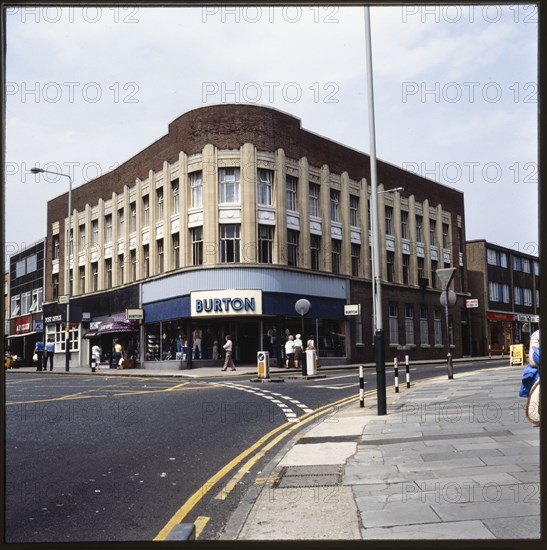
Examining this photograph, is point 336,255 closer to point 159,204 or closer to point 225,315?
point 225,315

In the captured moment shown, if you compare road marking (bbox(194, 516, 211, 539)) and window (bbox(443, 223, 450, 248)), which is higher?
window (bbox(443, 223, 450, 248))

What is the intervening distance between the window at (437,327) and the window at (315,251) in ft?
46.5

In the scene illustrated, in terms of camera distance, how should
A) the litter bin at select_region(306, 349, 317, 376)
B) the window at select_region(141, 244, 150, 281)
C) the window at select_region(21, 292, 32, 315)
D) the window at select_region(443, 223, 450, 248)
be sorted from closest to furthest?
the litter bin at select_region(306, 349, 317, 376) → the window at select_region(141, 244, 150, 281) → the window at select_region(21, 292, 32, 315) → the window at select_region(443, 223, 450, 248)

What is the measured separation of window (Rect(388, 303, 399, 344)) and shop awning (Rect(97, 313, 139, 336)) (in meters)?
17.2

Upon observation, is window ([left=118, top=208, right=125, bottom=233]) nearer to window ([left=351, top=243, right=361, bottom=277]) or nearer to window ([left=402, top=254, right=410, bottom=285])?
window ([left=351, top=243, right=361, bottom=277])

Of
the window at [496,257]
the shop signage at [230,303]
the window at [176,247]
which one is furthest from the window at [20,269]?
the window at [496,257]

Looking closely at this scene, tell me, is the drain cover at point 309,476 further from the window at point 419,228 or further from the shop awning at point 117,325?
the window at point 419,228

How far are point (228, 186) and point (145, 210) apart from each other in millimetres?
7822

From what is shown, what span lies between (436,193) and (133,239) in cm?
2394

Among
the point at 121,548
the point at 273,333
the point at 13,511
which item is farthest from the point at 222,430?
the point at 273,333

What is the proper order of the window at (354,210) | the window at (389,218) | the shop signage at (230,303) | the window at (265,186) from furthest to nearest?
the window at (389,218) < the window at (354,210) < the window at (265,186) < the shop signage at (230,303)

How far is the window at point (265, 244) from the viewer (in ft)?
122

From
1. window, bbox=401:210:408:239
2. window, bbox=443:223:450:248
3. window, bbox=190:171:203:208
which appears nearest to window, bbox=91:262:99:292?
window, bbox=190:171:203:208

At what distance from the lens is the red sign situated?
168ft
